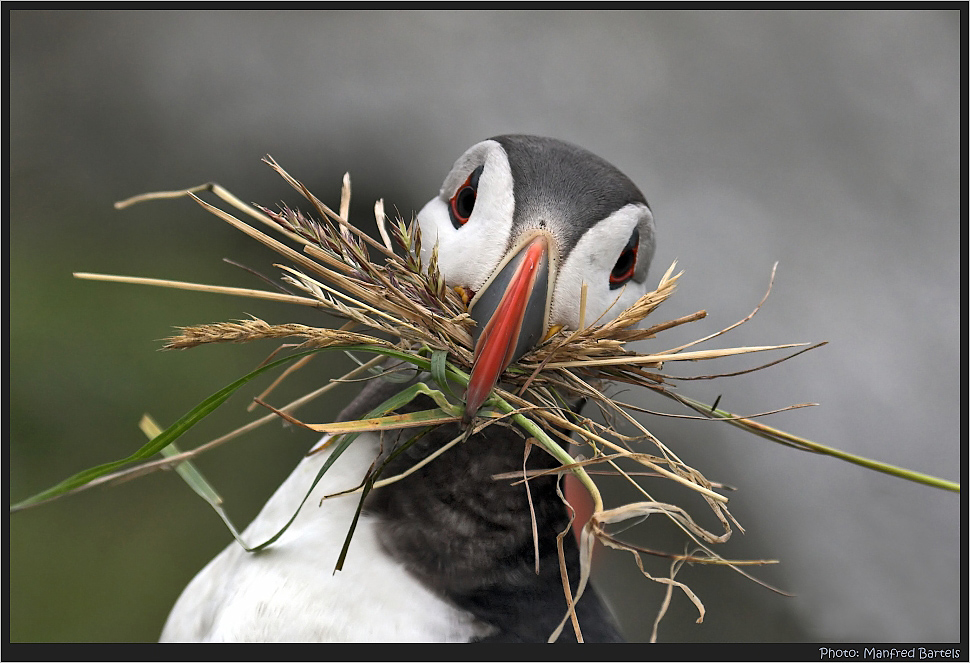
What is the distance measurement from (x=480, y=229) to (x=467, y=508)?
1.60ft

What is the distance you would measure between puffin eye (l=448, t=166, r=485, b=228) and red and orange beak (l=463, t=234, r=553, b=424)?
0.82 ft

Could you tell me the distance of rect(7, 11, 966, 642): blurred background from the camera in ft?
12.1

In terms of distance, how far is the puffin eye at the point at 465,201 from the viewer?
1.45 m

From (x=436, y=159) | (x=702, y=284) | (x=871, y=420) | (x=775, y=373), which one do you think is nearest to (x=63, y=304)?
(x=436, y=159)

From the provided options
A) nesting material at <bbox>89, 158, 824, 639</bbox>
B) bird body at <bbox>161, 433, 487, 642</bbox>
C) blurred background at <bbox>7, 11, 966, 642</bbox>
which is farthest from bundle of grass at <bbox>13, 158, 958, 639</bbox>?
blurred background at <bbox>7, 11, 966, 642</bbox>

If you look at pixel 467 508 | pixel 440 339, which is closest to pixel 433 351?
pixel 440 339

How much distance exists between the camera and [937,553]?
369cm

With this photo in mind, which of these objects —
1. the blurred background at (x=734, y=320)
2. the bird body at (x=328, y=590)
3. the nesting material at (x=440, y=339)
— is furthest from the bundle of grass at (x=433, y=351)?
the blurred background at (x=734, y=320)

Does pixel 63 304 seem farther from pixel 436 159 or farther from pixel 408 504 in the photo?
pixel 408 504

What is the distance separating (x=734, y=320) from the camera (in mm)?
3742

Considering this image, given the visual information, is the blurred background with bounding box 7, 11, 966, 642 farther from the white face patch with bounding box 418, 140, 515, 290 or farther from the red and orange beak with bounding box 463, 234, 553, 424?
the red and orange beak with bounding box 463, 234, 553, 424

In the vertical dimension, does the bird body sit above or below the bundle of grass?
below

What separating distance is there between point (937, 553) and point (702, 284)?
1683mm

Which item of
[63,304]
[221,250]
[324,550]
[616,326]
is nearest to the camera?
[616,326]
